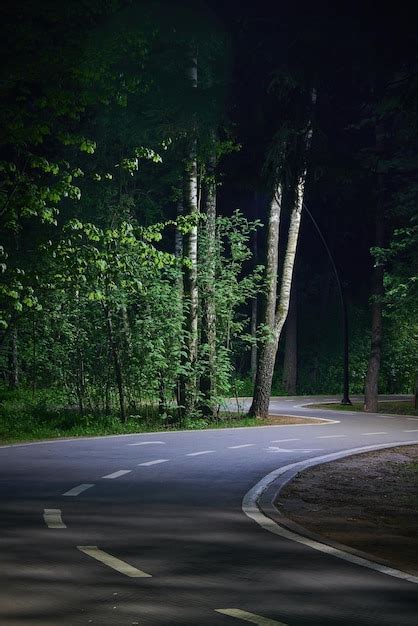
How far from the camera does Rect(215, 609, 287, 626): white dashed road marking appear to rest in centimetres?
693

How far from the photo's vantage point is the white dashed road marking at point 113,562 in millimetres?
8547

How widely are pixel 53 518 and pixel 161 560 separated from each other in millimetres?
2775

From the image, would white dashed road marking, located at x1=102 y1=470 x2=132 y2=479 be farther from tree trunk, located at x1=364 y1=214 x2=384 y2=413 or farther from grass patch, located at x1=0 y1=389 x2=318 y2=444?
tree trunk, located at x1=364 y1=214 x2=384 y2=413

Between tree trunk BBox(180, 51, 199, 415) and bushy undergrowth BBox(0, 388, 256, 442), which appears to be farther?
tree trunk BBox(180, 51, 199, 415)

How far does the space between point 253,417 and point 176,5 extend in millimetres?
20493

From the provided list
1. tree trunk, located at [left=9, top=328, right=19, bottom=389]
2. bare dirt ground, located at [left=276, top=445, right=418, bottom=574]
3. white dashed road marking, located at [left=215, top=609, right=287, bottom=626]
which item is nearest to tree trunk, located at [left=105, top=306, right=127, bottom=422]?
tree trunk, located at [left=9, top=328, right=19, bottom=389]

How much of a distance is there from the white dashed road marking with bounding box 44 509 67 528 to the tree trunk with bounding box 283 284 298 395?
49997 millimetres

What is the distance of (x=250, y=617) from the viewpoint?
7.12 metres

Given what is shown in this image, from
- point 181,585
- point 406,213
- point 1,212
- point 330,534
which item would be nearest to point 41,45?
point 1,212

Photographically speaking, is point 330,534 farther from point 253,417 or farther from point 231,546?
point 253,417

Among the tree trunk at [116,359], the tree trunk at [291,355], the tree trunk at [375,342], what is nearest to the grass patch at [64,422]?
the tree trunk at [116,359]

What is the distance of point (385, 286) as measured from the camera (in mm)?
43250

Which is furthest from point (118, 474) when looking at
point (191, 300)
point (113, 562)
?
point (191, 300)

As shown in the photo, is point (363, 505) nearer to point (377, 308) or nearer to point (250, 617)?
point (250, 617)
